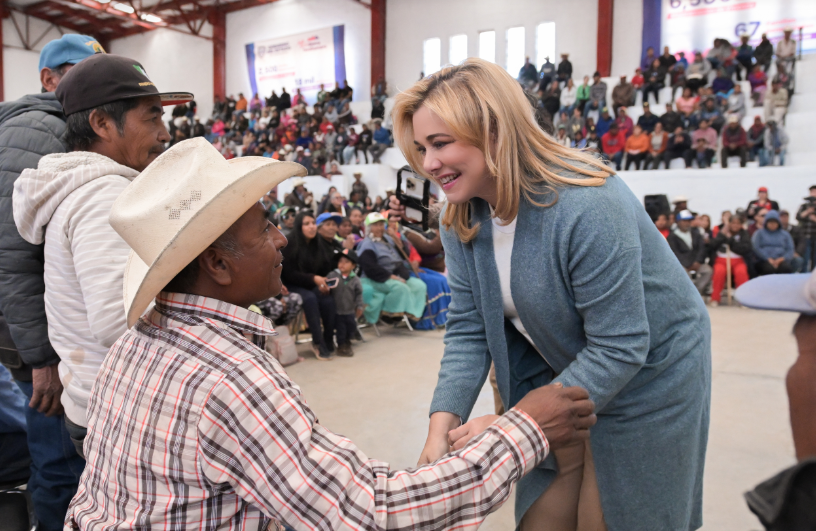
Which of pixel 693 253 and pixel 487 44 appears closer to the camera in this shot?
pixel 693 253

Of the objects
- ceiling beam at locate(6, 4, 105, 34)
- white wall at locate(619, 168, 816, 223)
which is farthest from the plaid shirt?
ceiling beam at locate(6, 4, 105, 34)

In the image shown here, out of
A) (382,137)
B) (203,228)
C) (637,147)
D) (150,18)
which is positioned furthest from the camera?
(150,18)

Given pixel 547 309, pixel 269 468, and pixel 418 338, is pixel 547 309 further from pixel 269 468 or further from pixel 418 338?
pixel 418 338

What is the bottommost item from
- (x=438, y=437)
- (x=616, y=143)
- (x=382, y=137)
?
(x=438, y=437)

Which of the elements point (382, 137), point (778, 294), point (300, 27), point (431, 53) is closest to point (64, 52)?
point (778, 294)

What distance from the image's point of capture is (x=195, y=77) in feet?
75.8

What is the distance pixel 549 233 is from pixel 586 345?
30 centimetres

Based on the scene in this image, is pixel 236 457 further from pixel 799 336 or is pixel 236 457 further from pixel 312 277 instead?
pixel 312 277

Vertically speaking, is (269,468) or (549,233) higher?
(549,233)

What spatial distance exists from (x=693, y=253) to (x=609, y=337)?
8351 mm

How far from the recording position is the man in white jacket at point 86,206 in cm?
142

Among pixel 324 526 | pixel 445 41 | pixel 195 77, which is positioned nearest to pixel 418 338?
pixel 324 526

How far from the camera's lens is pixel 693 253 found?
28.6 ft

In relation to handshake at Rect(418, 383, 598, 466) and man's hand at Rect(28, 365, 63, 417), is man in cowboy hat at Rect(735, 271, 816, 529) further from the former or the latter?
man's hand at Rect(28, 365, 63, 417)
